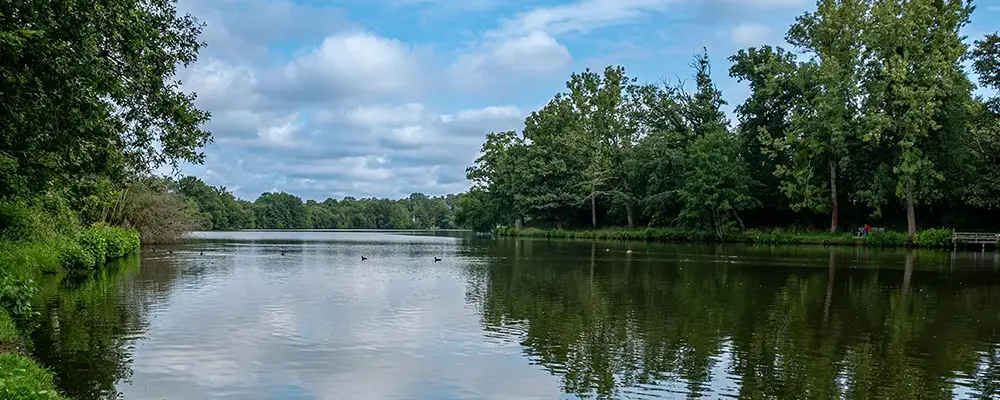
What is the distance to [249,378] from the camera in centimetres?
1123

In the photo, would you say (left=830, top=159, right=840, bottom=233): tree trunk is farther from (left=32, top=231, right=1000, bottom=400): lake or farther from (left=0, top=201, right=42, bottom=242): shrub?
(left=0, top=201, right=42, bottom=242): shrub

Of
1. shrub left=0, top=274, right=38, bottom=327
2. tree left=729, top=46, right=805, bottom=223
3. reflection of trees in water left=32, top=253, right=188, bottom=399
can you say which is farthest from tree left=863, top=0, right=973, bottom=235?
shrub left=0, top=274, right=38, bottom=327

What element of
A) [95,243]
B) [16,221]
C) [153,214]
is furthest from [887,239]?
[153,214]

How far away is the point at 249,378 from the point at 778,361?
8479 millimetres

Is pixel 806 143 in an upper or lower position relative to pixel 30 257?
upper

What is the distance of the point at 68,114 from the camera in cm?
1208

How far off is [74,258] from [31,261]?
520cm

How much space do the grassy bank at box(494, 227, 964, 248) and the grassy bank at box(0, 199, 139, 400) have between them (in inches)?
1630

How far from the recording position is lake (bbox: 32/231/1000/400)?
424 inches

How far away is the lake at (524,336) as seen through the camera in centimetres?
1077

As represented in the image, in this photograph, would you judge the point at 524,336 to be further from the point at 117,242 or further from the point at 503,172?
the point at 503,172

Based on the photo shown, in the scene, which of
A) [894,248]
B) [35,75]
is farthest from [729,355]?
[894,248]

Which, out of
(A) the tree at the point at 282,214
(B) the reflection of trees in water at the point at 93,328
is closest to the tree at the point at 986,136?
(B) the reflection of trees in water at the point at 93,328

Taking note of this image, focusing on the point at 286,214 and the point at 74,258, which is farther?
the point at 286,214
